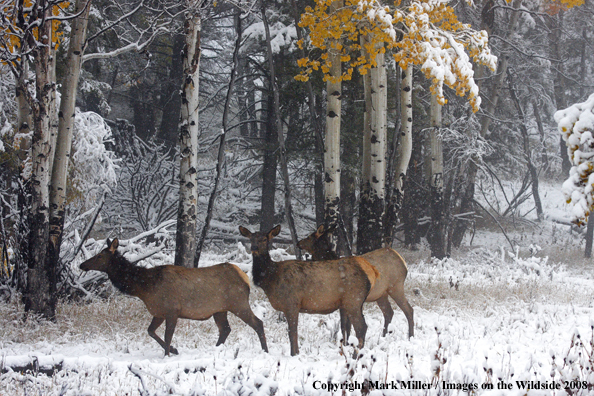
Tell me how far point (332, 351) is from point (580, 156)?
3.48 m

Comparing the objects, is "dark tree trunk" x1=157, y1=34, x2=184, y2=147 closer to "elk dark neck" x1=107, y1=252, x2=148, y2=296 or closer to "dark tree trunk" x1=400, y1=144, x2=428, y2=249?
"dark tree trunk" x1=400, y1=144, x2=428, y2=249

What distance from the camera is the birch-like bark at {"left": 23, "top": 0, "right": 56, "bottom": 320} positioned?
6727 mm

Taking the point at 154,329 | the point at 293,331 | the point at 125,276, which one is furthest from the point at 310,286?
the point at 125,276

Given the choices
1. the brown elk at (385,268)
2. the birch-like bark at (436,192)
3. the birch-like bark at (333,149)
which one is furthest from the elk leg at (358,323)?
the birch-like bark at (436,192)

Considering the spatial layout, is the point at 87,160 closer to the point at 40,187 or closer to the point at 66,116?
the point at 66,116

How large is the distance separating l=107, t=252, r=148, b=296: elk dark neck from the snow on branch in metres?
4.67

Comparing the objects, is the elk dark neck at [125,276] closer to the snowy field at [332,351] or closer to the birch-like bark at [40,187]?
the snowy field at [332,351]

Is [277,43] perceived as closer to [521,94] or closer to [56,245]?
[56,245]

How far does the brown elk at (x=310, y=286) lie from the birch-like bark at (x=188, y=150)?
2480mm

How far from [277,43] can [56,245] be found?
8.94 metres

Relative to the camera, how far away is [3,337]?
20.3ft

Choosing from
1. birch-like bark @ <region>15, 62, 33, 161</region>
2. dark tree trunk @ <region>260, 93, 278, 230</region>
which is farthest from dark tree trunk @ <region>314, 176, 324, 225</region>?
birch-like bark @ <region>15, 62, 33, 161</region>

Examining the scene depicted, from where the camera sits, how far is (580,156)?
442 centimetres

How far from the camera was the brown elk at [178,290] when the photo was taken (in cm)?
574
